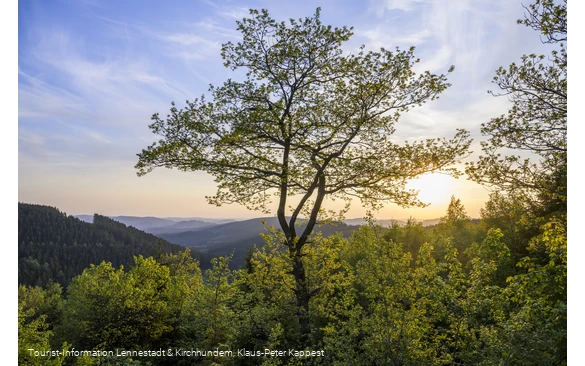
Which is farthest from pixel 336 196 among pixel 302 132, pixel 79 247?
pixel 79 247

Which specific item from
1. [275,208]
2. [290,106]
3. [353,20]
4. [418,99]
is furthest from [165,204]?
[418,99]

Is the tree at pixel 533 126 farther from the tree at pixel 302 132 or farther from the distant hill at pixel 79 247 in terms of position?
the distant hill at pixel 79 247

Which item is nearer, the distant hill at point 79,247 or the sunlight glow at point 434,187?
the sunlight glow at point 434,187

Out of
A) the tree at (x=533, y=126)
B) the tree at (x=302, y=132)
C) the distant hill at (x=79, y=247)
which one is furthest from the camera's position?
the distant hill at (x=79, y=247)

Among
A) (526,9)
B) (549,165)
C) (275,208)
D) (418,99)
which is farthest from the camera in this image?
(275,208)

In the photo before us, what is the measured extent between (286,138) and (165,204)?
97.6 inches

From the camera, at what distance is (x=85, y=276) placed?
1023 cm

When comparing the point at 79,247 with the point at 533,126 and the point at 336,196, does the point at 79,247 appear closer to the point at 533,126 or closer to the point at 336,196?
the point at 336,196

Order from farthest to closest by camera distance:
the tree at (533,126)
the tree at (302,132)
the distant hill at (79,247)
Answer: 1. the distant hill at (79,247)
2. the tree at (302,132)
3. the tree at (533,126)

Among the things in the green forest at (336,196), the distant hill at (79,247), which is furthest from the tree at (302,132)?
the distant hill at (79,247)

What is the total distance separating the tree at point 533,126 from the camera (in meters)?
3.00

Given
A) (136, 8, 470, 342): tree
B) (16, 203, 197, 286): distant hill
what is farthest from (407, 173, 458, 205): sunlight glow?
(16, 203, 197, 286): distant hill

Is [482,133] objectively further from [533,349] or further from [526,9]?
[533,349]

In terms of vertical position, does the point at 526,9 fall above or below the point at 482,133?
above
